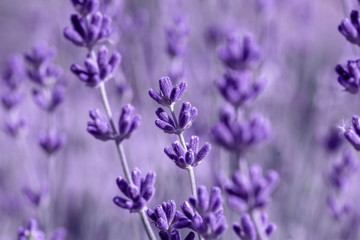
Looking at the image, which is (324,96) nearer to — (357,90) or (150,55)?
(150,55)

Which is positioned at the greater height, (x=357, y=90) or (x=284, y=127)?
(x=284, y=127)

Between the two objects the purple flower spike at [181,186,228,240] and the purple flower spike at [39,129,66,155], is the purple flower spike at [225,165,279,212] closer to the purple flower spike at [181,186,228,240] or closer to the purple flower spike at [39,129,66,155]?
the purple flower spike at [181,186,228,240]

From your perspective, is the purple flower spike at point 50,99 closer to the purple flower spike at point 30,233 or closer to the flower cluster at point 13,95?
the flower cluster at point 13,95

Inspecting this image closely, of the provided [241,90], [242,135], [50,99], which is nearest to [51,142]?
[50,99]

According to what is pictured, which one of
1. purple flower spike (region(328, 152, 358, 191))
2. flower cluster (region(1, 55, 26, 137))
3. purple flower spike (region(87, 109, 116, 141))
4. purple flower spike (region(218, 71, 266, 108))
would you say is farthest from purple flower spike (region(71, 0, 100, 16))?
purple flower spike (region(328, 152, 358, 191))

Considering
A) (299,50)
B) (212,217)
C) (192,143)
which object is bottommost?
(212,217)

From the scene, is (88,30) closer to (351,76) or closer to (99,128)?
(99,128)

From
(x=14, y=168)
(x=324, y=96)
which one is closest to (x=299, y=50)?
(x=324, y=96)
